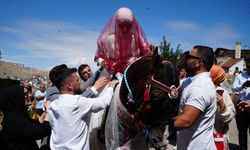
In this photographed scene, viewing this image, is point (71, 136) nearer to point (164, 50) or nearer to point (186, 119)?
point (186, 119)

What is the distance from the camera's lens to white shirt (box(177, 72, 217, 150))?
2826mm

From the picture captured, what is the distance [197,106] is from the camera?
2.77m

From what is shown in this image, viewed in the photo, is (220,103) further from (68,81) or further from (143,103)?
(68,81)

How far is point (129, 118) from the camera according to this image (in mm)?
2621

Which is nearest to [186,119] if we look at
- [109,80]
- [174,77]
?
[174,77]

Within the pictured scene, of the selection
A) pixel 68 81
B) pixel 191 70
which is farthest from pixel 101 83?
pixel 191 70

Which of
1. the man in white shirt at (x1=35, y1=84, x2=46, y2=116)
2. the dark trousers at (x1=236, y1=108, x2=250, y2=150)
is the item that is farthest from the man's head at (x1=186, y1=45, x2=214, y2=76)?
the man in white shirt at (x1=35, y1=84, x2=46, y2=116)

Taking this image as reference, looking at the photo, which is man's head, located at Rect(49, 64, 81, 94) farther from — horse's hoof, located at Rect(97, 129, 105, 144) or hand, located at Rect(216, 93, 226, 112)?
hand, located at Rect(216, 93, 226, 112)

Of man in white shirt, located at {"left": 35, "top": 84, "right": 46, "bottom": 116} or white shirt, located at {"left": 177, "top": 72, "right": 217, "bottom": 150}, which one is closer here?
white shirt, located at {"left": 177, "top": 72, "right": 217, "bottom": 150}

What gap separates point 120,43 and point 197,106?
4.67ft

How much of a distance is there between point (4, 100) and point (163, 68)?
Result: 7.07 ft

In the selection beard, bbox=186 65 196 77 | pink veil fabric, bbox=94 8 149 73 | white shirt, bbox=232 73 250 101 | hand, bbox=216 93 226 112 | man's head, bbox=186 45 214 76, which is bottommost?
white shirt, bbox=232 73 250 101

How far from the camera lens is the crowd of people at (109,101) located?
290 cm

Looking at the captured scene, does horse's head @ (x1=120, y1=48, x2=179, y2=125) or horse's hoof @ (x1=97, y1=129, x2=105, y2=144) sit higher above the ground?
horse's head @ (x1=120, y1=48, x2=179, y2=125)
